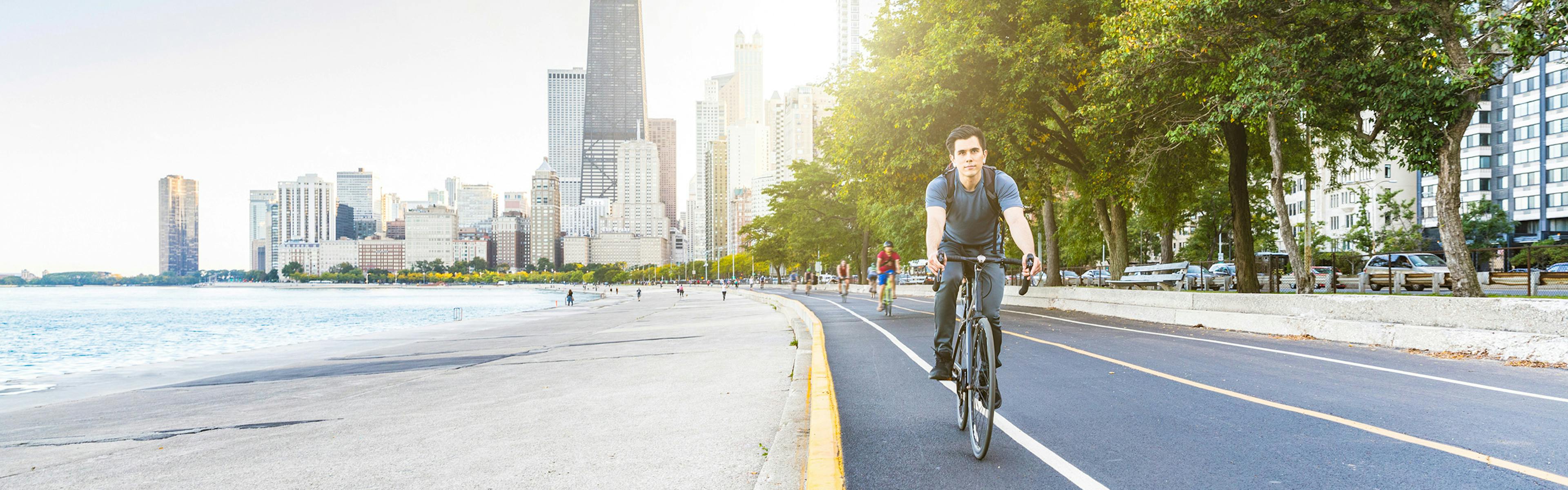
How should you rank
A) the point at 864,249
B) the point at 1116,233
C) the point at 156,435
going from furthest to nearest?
the point at 864,249
the point at 1116,233
the point at 156,435

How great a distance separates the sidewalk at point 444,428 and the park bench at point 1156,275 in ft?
47.6

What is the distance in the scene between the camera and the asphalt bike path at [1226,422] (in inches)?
170

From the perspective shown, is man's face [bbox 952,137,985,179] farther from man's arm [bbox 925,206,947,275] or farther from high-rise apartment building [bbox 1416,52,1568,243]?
high-rise apartment building [bbox 1416,52,1568,243]

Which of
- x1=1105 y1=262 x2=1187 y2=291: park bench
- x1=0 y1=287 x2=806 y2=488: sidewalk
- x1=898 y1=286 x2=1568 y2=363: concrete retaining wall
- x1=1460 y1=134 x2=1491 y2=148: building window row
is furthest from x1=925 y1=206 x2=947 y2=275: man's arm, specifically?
x1=1460 y1=134 x2=1491 y2=148: building window row

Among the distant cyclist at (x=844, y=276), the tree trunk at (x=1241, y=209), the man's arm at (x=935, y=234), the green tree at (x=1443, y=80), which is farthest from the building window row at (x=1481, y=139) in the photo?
the man's arm at (x=935, y=234)

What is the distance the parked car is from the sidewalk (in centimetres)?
1983

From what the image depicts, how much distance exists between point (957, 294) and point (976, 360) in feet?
1.92

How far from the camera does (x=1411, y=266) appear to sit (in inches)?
1009

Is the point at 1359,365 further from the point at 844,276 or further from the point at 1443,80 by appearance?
the point at 844,276

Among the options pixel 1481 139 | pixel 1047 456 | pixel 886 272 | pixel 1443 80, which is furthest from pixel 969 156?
pixel 1481 139

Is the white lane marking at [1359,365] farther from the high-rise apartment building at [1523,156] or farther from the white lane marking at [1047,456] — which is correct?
the high-rise apartment building at [1523,156]

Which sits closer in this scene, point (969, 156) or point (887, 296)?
point (969, 156)

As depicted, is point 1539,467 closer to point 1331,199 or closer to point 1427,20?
point 1427,20

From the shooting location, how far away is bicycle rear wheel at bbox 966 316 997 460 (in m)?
4.44
